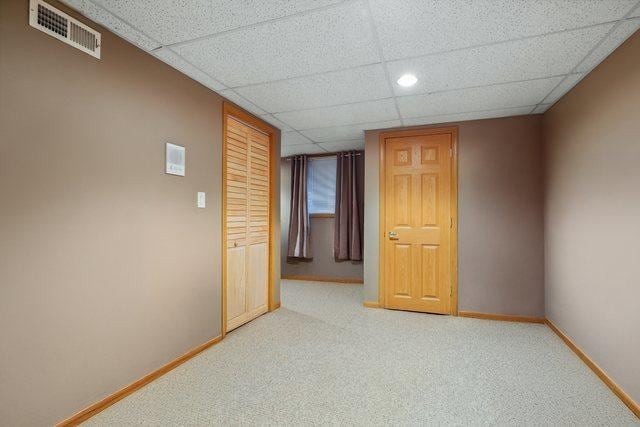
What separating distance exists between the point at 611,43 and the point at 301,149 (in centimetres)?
404

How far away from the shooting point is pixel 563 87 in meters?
2.77

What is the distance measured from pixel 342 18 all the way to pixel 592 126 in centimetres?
218

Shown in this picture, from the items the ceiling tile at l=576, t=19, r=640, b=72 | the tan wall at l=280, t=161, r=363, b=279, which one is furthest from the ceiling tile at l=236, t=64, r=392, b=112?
the tan wall at l=280, t=161, r=363, b=279

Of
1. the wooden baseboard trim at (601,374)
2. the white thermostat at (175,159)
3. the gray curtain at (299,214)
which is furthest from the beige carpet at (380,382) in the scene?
the gray curtain at (299,214)

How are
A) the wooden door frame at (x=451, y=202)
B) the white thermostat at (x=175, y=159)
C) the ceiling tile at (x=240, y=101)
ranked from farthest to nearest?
the wooden door frame at (x=451, y=202) < the ceiling tile at (x=240, y=101) < the white thermostat at (x=175, y=159)

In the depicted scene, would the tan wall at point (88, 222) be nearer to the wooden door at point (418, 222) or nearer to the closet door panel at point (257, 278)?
the closet door panel at point (257, 278)

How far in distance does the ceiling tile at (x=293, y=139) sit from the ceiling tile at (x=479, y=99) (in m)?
1.61

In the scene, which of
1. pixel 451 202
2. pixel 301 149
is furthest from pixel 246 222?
pixel 451 202

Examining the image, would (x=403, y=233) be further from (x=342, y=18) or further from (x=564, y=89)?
(x=342, y=18)

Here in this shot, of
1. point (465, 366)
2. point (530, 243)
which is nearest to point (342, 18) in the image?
point (465, 366)

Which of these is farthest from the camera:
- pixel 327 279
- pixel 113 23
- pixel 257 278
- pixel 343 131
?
pixel 327 279

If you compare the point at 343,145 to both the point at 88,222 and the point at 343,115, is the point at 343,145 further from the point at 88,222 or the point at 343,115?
the point at 88,222

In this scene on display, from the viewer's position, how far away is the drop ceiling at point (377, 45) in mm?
1744

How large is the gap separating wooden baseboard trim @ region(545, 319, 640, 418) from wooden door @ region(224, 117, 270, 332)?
123 inches
